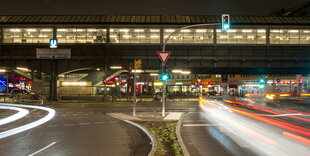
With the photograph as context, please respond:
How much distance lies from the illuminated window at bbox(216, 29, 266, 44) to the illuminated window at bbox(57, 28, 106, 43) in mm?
21112

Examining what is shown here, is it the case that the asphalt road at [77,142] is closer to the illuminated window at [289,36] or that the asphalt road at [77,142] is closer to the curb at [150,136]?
the curb at [150,136]

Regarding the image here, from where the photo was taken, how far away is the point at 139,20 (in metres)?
49.6

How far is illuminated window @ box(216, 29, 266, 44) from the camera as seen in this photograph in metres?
45.7

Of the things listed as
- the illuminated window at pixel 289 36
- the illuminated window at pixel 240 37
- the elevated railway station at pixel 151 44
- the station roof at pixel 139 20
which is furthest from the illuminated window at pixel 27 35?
the illuminated window at pixel 289 36

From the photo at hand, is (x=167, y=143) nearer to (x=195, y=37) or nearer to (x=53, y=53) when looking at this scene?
(x=53, y=53)

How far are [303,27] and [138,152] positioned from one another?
48499 millimetres

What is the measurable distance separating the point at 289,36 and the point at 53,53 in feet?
134

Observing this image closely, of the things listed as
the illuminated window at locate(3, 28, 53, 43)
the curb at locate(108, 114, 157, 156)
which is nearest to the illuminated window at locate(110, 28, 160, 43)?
the illuminated window at locate(3, 28, 53, 43)

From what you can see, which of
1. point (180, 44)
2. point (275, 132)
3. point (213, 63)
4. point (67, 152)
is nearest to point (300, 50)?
point (213, 63)

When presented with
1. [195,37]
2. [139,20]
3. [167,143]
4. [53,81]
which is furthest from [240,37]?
[167,143]

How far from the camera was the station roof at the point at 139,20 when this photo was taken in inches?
1890

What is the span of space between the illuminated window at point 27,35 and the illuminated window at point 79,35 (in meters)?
1.98

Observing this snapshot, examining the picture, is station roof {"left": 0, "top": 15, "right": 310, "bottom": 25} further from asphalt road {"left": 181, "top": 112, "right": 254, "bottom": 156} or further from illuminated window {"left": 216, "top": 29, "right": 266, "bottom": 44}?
asphalt road {"left": 181, "top": 112, "right": 254, "bottom": 156}

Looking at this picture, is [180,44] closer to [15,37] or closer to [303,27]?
[303,27]
